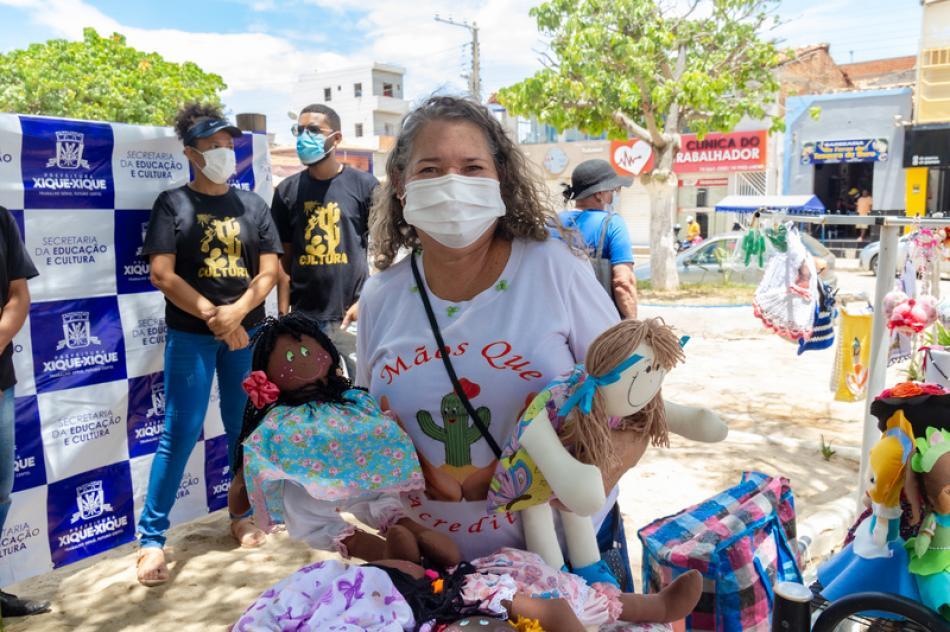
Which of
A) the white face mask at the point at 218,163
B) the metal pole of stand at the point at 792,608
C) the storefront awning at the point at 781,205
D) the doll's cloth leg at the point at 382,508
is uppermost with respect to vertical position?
the white face mask at the point at 218,163

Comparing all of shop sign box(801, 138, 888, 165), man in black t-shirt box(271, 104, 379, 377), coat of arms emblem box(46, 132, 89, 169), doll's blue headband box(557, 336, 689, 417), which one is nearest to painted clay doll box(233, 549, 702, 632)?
doll's blue headband box(557, 336, 689, 417)

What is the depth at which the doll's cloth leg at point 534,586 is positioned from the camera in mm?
1347

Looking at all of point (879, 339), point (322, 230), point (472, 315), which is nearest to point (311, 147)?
point (322, 230)

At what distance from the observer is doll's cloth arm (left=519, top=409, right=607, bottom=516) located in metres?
1.36

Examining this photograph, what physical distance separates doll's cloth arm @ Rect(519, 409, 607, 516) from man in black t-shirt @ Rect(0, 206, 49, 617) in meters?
2.53

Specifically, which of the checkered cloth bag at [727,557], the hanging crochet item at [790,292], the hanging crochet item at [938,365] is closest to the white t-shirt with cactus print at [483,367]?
the checkered cloth bag at [727,557]

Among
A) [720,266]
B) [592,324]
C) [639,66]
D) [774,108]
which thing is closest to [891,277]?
[592,324]

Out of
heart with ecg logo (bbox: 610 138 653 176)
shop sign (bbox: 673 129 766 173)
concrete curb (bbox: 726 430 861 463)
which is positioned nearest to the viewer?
concrete curb (bbox: 726 430 861 463)

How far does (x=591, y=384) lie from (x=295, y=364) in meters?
0.73

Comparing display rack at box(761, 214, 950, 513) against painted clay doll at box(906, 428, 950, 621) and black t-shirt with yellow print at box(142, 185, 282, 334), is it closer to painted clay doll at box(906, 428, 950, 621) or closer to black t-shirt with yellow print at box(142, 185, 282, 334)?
painted clay doll at box(906, 428, 950, 621)

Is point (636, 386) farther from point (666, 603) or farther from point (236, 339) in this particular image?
point (236, 339)

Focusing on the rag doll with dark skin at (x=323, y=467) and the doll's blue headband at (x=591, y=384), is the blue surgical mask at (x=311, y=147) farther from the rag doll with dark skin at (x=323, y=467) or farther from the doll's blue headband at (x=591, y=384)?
the doll's blue headband at (x=591, y=384)

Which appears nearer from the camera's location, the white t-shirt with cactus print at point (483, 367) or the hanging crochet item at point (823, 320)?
the white t-shirt with cactus print at point (483, 367)

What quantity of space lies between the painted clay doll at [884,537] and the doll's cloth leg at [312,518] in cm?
149
